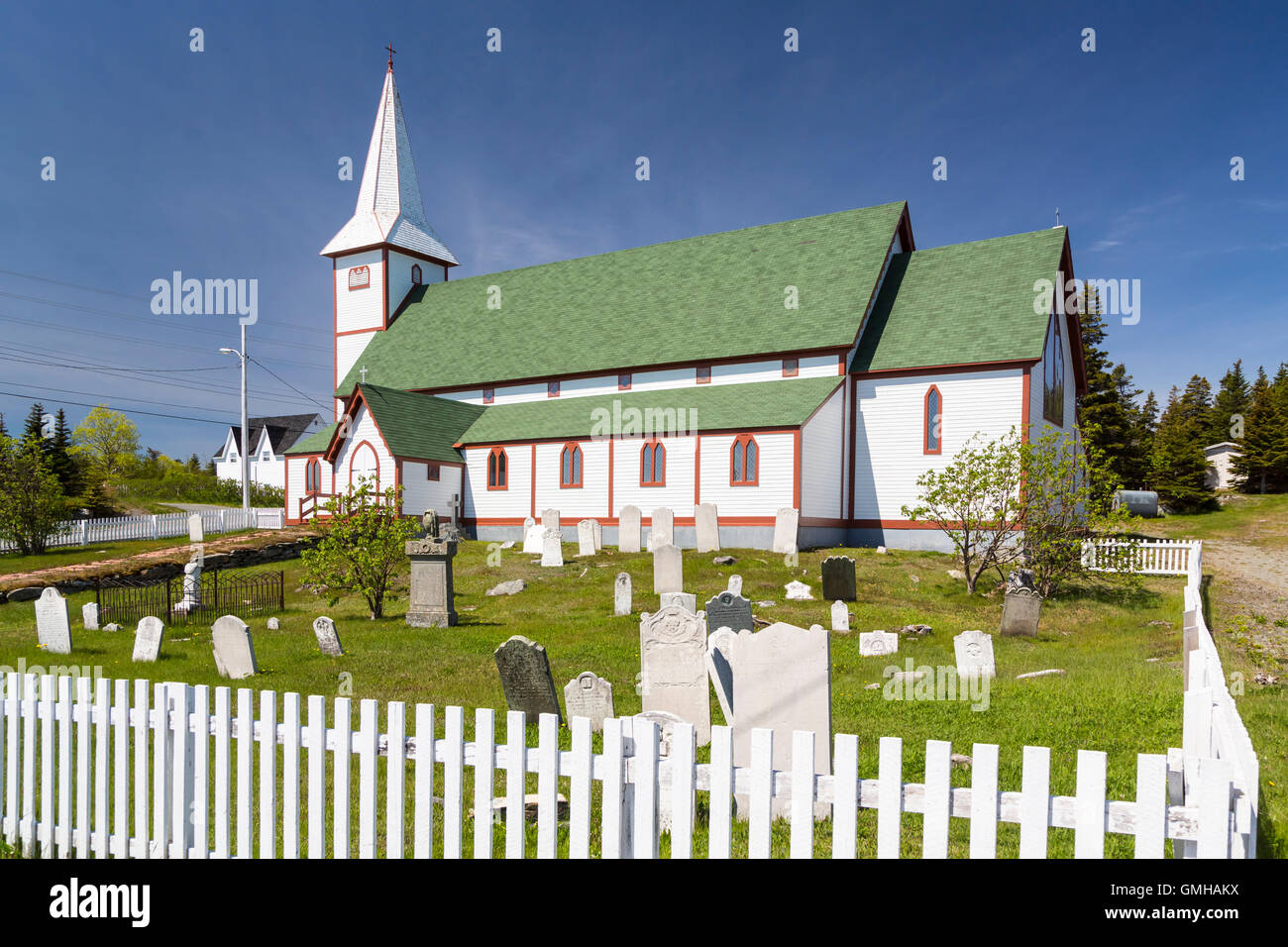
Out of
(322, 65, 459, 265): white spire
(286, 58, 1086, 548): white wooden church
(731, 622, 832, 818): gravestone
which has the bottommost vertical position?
(731, 622, 832, 818): gravestone

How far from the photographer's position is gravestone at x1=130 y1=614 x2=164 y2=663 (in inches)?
520

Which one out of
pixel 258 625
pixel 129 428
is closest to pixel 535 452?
pixel 258 625

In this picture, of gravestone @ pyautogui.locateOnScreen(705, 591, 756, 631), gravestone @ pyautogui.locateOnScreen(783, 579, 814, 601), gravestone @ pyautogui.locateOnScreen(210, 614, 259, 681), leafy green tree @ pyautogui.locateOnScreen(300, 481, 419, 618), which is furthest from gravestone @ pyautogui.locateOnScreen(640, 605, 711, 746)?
gravestone @ pyautogui.locateOnScreen(783, 579, 814, 601)

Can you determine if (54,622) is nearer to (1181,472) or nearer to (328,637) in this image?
(328,637)

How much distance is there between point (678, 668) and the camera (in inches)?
322

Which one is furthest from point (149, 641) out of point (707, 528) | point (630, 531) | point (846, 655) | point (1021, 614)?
point (707, 528)

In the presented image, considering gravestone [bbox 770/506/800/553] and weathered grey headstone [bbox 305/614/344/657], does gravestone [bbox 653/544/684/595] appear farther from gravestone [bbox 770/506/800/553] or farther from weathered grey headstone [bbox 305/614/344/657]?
gravestone [bbox 770/506/800/553]

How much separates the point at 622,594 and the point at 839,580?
5.40 metres

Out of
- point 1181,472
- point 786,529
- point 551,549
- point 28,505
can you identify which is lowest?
point 551,549

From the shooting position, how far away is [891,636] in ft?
44.0

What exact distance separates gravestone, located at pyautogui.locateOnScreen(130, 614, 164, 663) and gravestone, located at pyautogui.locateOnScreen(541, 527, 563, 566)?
42.8 feet

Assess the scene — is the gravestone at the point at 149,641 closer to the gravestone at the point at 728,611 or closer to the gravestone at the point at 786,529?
the gravestone at the point at 728,611

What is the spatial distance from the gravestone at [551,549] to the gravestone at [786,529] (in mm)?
7287
